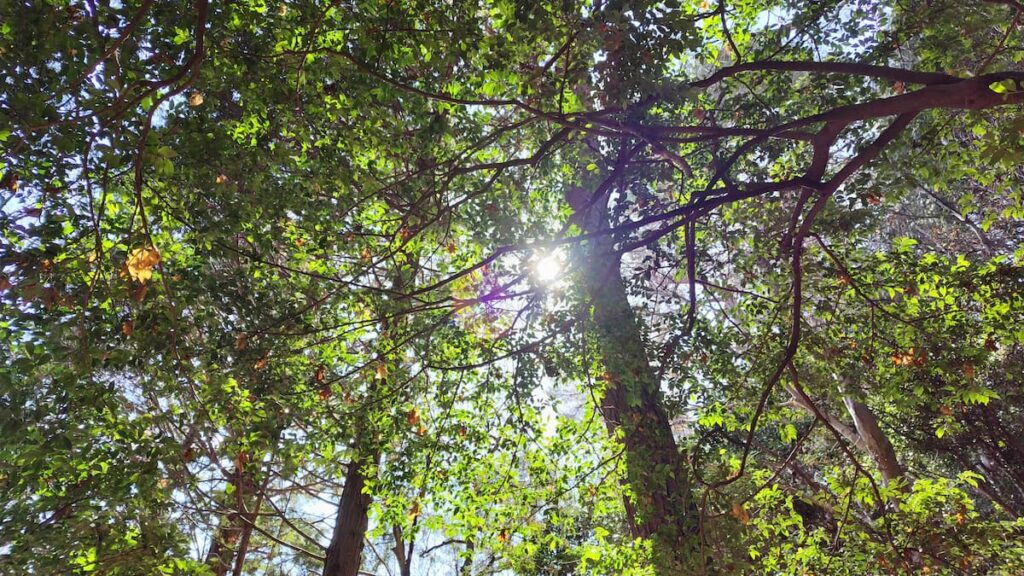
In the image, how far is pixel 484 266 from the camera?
14.4ft

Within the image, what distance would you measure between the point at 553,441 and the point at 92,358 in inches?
129

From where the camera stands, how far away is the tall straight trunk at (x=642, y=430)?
3.55 m

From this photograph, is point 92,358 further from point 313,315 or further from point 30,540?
point 313,315

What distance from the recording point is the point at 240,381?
4023mm

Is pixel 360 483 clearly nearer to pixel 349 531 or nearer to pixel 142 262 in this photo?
pixel 349 531

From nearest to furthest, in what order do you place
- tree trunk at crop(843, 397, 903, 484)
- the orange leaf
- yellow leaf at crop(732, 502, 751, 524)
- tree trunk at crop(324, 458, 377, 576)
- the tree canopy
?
1. the tree canopy
2. yellow leaf at crop(732, 502, 751, 524)
3. the orange leaf
4. tree trunk at crop(324, 458, 377, 576)
5. tree trunk at crop(843, 397, 903, 484)

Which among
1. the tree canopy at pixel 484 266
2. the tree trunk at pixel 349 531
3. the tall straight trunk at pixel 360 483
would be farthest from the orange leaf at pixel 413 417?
the tree trunk at pixel 349 531

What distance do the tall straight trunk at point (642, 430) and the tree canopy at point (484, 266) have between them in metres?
0.02

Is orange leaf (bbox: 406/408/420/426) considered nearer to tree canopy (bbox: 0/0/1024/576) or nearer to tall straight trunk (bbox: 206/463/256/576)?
tree canopy (bbox: 0/0/1024/576)

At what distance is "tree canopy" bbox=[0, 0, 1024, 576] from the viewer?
2.82 metres

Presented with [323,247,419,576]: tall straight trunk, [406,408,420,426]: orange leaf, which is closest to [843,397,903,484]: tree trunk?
[406,408,420,426]: orange leaf

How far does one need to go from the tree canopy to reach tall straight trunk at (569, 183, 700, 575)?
2cm

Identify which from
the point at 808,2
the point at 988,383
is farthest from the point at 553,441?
the point at 988,383

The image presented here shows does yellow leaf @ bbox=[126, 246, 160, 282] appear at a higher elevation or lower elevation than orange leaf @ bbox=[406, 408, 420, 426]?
lower
